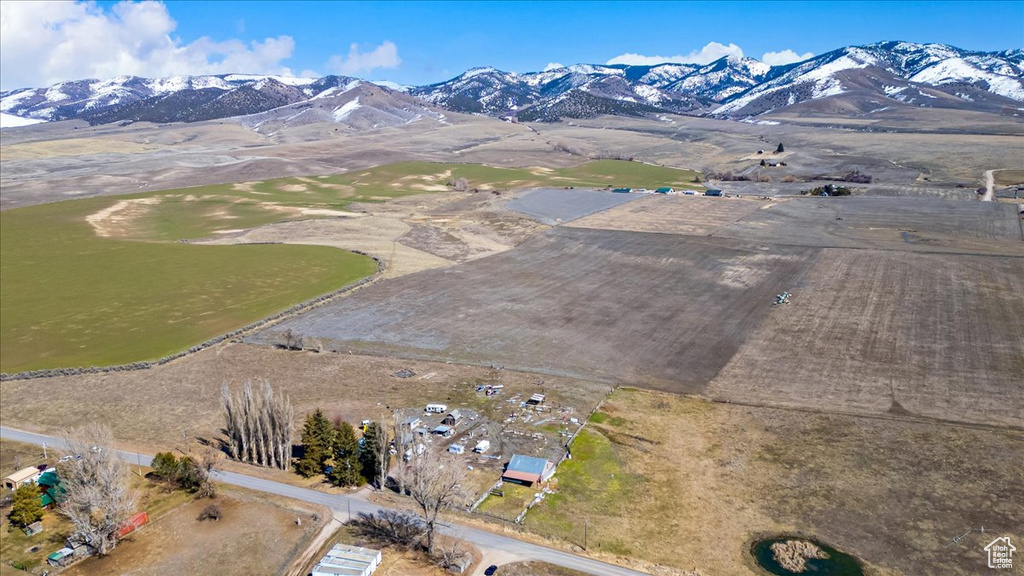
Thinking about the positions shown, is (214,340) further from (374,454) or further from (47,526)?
(374,454)

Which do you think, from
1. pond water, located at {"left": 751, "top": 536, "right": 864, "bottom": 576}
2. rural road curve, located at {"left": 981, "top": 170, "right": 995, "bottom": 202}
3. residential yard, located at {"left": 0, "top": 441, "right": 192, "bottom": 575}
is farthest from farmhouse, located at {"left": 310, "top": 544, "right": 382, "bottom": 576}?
rural road curve, located at {"left": 981, "top": 170, "right": 995, "bottom": 202}

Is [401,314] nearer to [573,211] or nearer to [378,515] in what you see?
[378,515]

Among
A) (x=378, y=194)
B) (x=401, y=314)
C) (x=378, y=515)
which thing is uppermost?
(x=378, y=194)

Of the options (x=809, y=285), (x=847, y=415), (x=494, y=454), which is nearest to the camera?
(x=494, y=454)

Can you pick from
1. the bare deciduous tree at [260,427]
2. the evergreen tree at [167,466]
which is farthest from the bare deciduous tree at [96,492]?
the bare deciduous tree at [260,427]

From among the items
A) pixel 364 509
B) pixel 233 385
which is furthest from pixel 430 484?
pixel 233 385

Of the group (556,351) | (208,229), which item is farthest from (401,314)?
(208,229)
